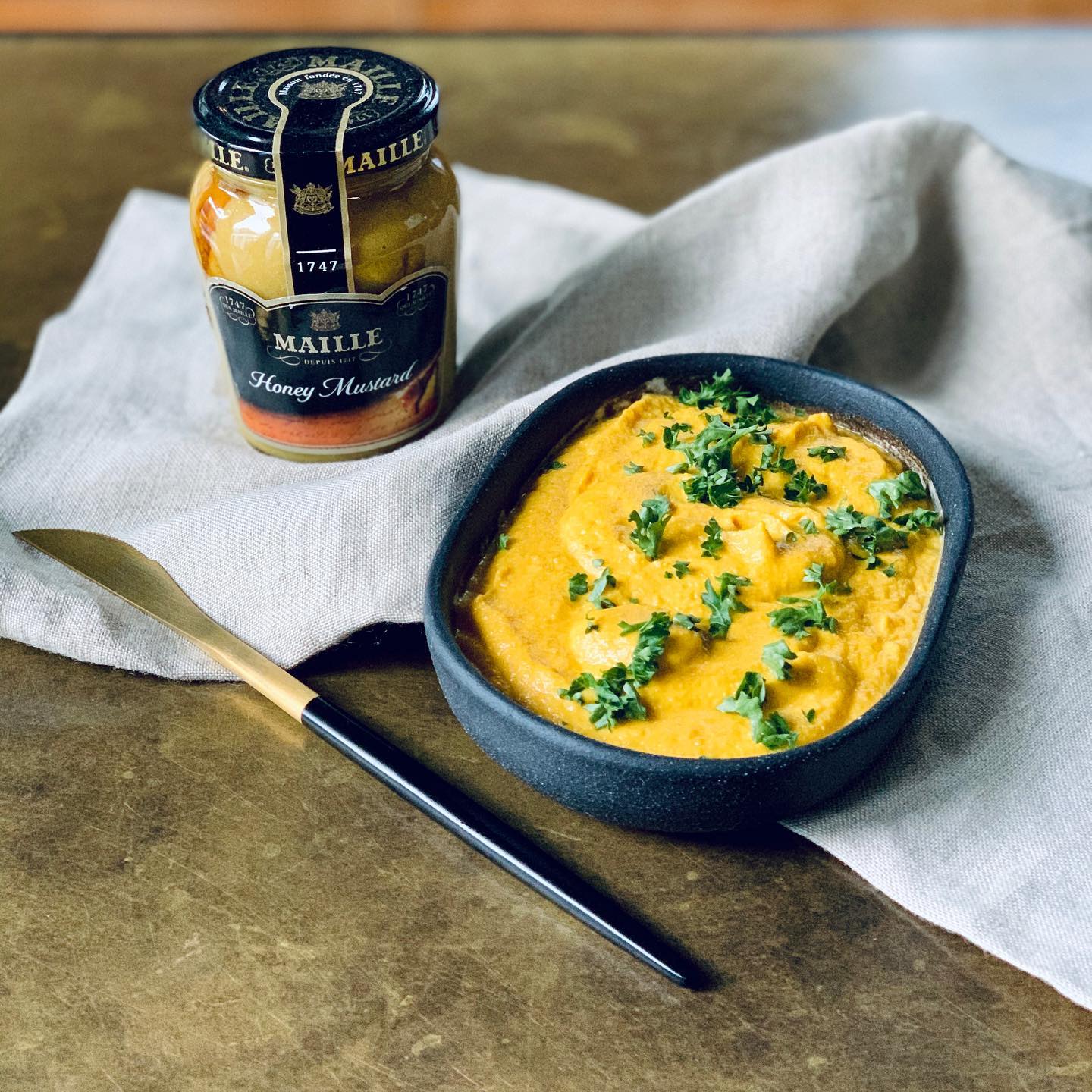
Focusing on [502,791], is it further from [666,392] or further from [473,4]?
[473,4]

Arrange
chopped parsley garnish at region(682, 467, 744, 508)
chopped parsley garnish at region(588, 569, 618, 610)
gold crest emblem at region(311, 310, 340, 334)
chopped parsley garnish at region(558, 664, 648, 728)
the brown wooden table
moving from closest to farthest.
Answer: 1. the brown wooden table
2. chopped parsley garnish at region(558, 664, 648, 728)
3. chopped parsley garnish at region(588, 569, 618, 610)
4. chopped parsley garnish at region(682, 467, 744, 508)
5. gold crest emblem at region(311, 310, 340, 334)

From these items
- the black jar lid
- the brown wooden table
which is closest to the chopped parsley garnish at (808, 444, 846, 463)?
the brown wooden table

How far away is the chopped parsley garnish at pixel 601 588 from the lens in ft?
4.14

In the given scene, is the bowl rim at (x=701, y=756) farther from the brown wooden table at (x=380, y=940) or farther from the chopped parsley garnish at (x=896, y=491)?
the brown wooden table at (x=380, y=940)

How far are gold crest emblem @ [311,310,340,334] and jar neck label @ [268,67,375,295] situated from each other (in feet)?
0.09

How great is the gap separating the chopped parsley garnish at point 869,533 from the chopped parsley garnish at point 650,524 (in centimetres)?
16

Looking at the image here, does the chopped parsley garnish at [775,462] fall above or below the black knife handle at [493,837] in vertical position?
above

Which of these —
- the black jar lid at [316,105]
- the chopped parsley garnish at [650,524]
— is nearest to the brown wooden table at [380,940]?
the chopped parsley garnish at [650,524]

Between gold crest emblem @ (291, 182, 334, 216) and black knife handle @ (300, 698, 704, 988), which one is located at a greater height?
gold crest emblem @ (291, 182, 334, 216)

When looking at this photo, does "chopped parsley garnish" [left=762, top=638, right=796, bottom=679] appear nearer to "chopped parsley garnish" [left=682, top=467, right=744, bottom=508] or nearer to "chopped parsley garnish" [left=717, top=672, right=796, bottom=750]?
"chopped parsley garnish" [left=717, top=672, right=796, bottom=750]

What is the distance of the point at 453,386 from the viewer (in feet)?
5.76

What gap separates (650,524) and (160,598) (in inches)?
20.7

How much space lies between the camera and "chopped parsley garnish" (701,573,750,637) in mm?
1225

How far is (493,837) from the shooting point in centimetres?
118
